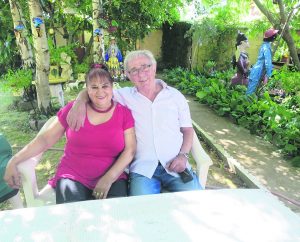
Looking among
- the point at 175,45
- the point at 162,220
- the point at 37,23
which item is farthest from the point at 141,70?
the point at 175,45

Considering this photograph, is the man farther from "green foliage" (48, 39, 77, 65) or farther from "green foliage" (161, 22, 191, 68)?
"green foliage" (161, 22, 191, 68)

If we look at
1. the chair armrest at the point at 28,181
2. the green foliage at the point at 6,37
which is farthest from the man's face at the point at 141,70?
the green foliage at the point at 6,37

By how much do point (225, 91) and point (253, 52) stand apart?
9.06 metres

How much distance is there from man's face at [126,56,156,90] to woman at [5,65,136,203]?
0.95 feet

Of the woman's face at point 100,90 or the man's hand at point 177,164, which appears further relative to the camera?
the man's hand at point 177,164

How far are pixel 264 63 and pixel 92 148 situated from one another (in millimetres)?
5279

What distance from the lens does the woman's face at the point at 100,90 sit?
2.24 metres

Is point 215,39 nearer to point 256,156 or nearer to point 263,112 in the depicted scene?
point 263,112

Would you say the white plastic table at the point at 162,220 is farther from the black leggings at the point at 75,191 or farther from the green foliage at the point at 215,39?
the green foliage at the point at 215,39

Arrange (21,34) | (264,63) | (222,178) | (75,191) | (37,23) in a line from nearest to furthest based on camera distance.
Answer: (75,191)
(222,178)
(37,23)
(21,34)
(264,63)

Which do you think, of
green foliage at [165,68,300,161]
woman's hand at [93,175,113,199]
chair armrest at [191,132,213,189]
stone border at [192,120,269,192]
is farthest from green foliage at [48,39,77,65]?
woman's hand at [93,175,113,199]

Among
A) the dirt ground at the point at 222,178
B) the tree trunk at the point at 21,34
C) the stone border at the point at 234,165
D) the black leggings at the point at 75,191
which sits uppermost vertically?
the tree trunk at the point at 21,34

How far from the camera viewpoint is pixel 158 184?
96.3 inches

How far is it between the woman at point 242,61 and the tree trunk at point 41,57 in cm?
463
